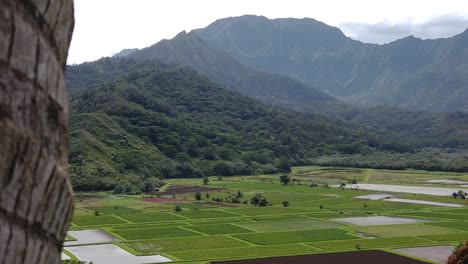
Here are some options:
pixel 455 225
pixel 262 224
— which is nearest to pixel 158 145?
pixel 262 224

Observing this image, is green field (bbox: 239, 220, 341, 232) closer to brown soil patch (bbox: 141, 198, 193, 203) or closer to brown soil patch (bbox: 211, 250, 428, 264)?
brown soil patch (bbox: 211, 250, 428, 264)

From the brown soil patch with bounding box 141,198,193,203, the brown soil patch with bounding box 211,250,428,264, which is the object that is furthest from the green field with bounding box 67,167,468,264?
the brown soil patch with bounding box 211,250,428,264

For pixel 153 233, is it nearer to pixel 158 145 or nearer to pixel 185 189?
pixel 185 189

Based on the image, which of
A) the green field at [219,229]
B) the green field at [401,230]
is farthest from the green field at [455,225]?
the green field at [219,229]

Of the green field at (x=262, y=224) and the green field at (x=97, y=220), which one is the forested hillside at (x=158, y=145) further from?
the green field at (x=97, y=220)

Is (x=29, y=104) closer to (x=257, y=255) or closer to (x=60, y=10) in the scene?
(x=60, y=10)

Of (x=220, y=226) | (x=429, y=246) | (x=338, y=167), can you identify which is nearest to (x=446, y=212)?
(x=429, y=246)
